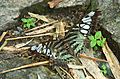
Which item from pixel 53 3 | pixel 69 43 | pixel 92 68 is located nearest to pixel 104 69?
pixel 92 68

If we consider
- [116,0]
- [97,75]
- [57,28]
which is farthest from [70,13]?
[97,75]

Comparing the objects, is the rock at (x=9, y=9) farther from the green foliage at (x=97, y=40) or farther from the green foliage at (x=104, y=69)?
the green foliage at (x=104, y=69)

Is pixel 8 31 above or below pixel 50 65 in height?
above

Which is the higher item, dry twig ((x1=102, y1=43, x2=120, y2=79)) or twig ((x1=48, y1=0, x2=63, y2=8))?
twig ((x1=48, y1=0, x2=63, y2=8))

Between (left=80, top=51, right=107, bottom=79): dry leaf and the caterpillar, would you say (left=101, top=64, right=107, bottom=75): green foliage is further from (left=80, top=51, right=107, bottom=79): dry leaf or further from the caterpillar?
the caterpillar

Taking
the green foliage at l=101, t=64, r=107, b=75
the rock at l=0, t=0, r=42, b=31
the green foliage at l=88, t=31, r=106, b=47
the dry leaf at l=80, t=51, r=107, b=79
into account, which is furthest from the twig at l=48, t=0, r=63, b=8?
the green foliage at l=101, t=64, r=107, b=75

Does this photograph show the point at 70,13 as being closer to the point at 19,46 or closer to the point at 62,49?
the point at 62,49

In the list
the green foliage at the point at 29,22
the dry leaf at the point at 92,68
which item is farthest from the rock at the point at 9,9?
the dry leaf at the point at 92,68

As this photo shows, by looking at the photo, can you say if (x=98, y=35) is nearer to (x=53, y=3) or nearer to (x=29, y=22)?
(x=53, y=3)

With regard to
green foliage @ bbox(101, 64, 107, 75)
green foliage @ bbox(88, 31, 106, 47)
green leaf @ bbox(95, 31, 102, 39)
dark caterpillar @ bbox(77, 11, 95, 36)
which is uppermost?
dark caterpillar @ bbox(77, 11, 95, 36)
